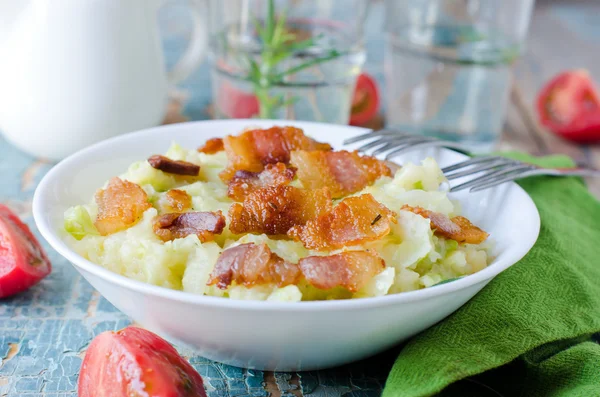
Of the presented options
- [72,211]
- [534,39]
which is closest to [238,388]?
[72,211]

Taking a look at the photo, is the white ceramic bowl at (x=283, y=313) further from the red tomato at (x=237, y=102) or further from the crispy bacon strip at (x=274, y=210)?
the red tomato at (x=237, y=102)

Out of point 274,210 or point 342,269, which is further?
point 274,210

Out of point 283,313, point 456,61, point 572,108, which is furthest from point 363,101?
point 283,313

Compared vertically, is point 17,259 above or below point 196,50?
below

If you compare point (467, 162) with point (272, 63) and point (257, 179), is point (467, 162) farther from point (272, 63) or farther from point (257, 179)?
point (272, 63)

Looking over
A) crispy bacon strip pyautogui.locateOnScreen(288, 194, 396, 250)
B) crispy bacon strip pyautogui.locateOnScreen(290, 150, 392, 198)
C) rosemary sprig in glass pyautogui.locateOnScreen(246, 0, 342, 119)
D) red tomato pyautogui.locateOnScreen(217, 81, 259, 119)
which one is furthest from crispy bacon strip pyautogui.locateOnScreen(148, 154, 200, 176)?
red tomato pyautogui.locateOnScreen(217, 81, 259, 119)

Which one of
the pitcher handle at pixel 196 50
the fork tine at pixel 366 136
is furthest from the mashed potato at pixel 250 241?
the pitcher handle at pixel 196 50
